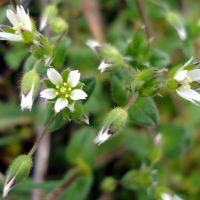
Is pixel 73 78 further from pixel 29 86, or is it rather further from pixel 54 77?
pixel 29 86

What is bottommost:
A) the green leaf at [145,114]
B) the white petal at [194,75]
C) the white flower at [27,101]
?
the green leaf at [145,114]

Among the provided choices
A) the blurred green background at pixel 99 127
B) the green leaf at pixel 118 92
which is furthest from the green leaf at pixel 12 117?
the green leaf at pixel 118 92

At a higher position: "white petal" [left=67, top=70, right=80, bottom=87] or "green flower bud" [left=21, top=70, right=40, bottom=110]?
"green flower bud" [left=21, top=70, right=40, bottom=110]

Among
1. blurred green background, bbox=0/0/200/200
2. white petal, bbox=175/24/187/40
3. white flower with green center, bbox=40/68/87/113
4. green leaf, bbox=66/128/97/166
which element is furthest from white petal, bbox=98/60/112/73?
green leaf, bbox=66/128/97/166

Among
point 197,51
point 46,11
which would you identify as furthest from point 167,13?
point 197,51

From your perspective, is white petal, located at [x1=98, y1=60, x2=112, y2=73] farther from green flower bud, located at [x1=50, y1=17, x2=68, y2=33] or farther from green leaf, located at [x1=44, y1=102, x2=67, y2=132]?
green flower bud, located at [x1=50, y1=17, x2=68, y2=33]

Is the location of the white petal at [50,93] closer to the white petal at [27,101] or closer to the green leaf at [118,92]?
the white petal at [27,101]
